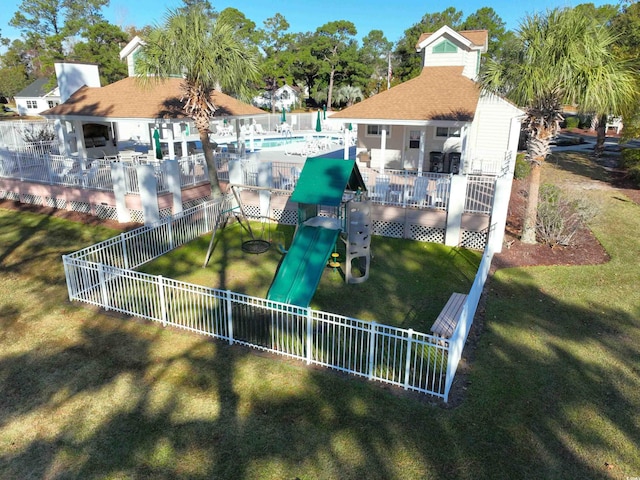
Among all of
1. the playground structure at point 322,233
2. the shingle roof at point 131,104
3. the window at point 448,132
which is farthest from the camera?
the window at point 448,132

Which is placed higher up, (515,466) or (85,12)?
(85,12)

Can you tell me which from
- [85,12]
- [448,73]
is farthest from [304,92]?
[448,73]

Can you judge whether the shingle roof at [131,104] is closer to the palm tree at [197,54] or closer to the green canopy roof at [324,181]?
the palm tree at [197,54]

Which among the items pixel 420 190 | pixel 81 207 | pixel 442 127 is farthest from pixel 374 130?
pixel 81 207

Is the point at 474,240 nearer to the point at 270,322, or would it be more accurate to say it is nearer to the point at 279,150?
the point at 270,322

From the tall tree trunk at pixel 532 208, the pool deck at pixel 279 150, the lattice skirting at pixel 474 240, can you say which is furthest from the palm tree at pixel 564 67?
the pool deck at pixel 279 150

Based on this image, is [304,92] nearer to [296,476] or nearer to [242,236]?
[242,236]
